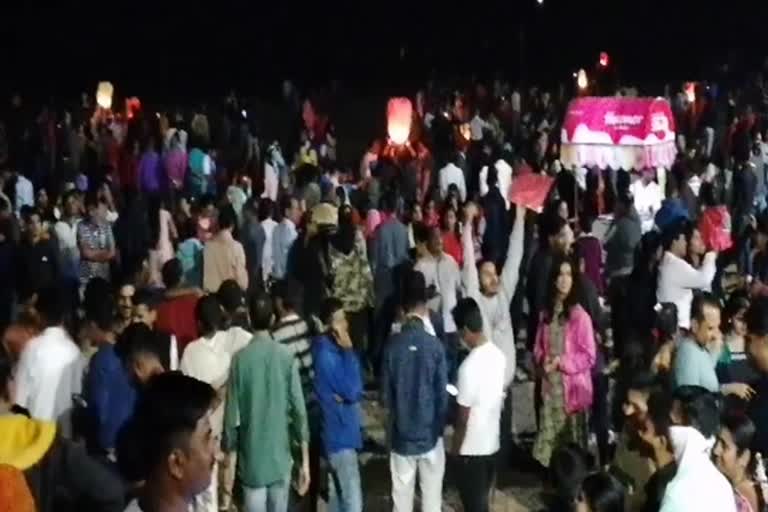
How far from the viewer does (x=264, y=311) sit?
25.3 ft

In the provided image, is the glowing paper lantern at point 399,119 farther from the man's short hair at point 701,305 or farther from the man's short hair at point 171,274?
the man's short hair at point 701,305

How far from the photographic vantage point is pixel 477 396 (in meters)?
8.20

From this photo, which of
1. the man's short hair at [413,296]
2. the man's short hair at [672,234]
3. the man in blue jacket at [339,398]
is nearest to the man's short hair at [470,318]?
the man's short hair at [413,296]

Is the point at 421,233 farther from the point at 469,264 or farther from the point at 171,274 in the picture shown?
the point at 171,274

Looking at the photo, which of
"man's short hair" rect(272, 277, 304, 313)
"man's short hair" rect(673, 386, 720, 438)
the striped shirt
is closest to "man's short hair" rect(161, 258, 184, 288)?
"man's short hair" rect(272, 277, 304, 313)

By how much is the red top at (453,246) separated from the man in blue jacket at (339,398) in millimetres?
3401

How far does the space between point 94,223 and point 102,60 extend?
20.6 metres

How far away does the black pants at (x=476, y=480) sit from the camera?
8375mm

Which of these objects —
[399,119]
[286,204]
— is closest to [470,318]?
[286,204]

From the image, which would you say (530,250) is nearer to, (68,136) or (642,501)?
(642,501)

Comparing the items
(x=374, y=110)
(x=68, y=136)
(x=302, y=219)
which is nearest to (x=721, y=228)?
(x=302, y=219)

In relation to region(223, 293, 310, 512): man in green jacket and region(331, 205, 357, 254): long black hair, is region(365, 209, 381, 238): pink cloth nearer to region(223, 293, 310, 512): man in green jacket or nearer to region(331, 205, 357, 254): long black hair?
region(331, 205, 357, 254): long black hair

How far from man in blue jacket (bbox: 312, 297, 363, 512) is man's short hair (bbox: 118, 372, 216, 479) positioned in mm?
4359

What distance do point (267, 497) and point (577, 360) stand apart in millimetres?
2300
